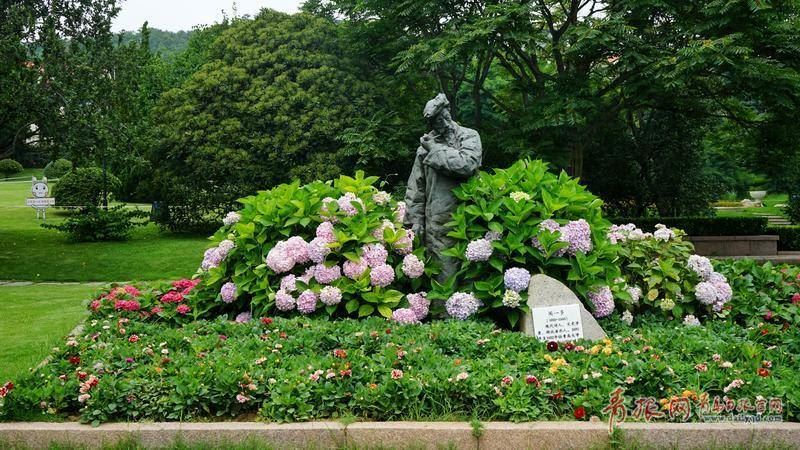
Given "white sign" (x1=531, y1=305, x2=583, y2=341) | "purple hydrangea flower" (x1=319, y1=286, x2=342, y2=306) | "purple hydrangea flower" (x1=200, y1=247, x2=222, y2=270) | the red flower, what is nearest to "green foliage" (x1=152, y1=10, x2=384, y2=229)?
"purple hydrangea flower" (x1=200, y1=247, x2=222, y2=270)

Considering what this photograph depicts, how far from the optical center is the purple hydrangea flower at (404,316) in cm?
587

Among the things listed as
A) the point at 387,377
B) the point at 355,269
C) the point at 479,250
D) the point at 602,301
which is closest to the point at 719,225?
the point at 602,301

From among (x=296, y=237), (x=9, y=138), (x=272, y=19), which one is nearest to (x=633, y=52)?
(x=296, y=237)

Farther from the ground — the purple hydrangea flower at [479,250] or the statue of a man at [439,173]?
the statue of a man at [439,173]

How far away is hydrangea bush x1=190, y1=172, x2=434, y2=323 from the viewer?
605cm

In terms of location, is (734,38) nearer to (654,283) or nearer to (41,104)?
(654,283)

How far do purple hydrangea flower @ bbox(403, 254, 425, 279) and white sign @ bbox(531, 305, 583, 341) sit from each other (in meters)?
1.13

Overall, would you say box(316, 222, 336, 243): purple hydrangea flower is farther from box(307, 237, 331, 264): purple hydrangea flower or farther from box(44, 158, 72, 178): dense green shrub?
box(44, 158, 72, 178): dense green shrub

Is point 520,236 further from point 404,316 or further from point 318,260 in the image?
point 318,260

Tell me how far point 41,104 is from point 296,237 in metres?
9.49

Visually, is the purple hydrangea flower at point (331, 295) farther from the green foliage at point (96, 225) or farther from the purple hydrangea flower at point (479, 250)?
the green foliage at point (96, 225)

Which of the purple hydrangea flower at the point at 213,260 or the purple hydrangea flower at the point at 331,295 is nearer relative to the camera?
the purple hydrangea flower at the point at 331,295

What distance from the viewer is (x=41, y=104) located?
13.3 meters

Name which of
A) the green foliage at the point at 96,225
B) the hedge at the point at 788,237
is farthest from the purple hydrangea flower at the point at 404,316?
the green foliage at the point at 96,225
